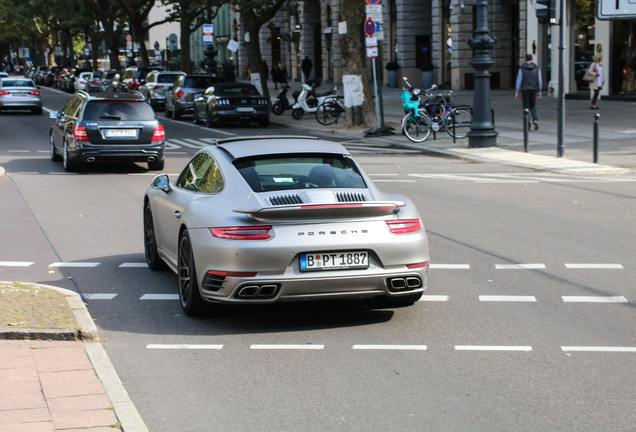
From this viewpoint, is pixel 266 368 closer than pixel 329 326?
Yes

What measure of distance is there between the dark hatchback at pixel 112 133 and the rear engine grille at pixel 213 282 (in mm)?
12164

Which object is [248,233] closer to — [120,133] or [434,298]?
[434,298]

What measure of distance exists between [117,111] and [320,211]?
507 inches

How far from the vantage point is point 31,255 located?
10758 millimetres

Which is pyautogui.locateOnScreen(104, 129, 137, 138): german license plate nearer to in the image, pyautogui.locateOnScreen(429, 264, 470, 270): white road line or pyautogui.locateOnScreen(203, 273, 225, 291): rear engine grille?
pyautogui.locateOnScreen(429, 264, 470, 270): white road line

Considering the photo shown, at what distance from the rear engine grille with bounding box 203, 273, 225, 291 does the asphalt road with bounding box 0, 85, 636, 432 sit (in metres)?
0.34

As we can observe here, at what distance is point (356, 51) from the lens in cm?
2956

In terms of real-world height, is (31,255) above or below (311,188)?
below

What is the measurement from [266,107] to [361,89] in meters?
4.16

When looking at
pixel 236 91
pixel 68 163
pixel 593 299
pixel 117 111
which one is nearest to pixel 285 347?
pixel 593 299

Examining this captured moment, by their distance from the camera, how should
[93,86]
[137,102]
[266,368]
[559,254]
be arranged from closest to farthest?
[266,368] < [559,254] < [137,102] < [93,86]

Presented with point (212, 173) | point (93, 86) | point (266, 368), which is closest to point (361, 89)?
point (212, 173)

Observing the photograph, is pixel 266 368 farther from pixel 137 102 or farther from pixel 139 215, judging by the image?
pixel 137 102

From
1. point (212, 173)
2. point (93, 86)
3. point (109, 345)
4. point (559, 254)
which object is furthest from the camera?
point (93, 86)
